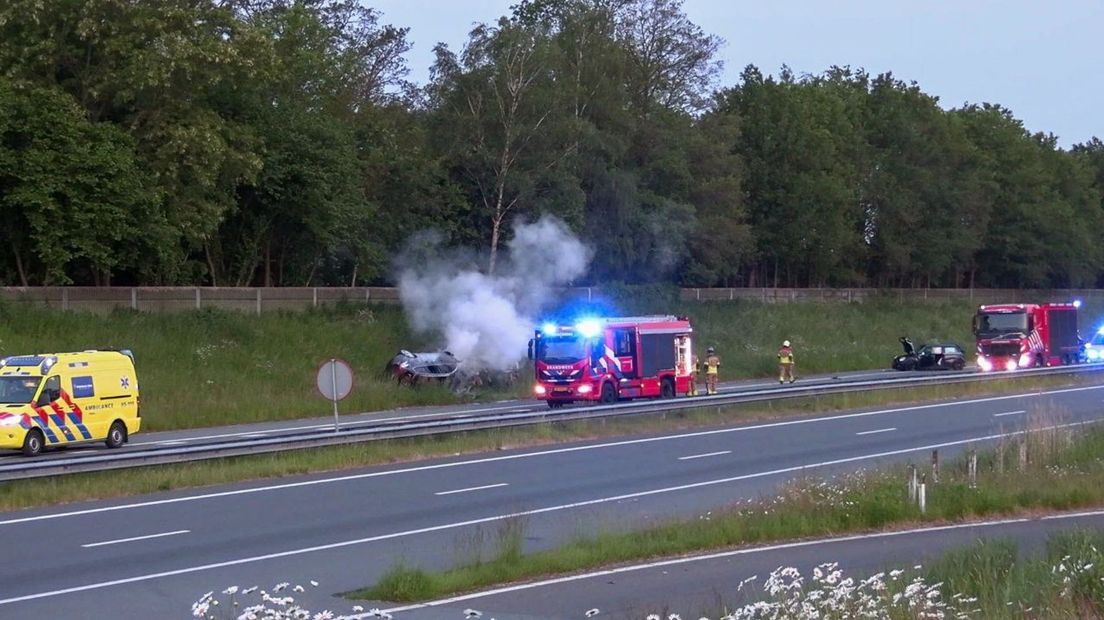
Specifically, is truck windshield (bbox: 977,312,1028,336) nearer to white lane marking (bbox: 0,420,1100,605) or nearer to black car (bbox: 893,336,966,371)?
black car (bbox: 893,336,966,371)

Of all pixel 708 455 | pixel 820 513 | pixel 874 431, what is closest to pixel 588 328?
pixel 874 431

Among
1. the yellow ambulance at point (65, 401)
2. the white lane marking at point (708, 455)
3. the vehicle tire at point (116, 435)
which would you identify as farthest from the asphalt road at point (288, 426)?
the white lane marking at point (708, 455)

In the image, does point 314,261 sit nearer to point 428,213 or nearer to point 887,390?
point 428,213

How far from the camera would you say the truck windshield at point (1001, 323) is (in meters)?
55.8

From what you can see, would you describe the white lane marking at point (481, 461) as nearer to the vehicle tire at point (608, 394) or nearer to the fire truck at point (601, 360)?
the vehicle tire at point (608, 394)

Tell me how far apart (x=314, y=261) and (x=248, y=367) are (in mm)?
12836

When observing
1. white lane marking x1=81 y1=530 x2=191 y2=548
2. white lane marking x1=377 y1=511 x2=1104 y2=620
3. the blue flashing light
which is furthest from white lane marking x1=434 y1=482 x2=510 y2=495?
the blue flashing light

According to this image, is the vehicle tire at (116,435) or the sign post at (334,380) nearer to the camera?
the sign post at (334,380)

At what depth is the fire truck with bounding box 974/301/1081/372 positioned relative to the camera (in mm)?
55562

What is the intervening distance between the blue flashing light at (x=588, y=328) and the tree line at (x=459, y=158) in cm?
1385

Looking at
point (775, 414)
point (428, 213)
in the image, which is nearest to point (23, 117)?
point (428, 213)

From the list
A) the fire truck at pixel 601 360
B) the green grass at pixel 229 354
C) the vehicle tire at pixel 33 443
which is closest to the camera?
the vehicle tire at pixel 33 443

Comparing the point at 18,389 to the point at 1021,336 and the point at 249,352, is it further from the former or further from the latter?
the point at 1021,336

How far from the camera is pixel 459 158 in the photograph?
190 feet
